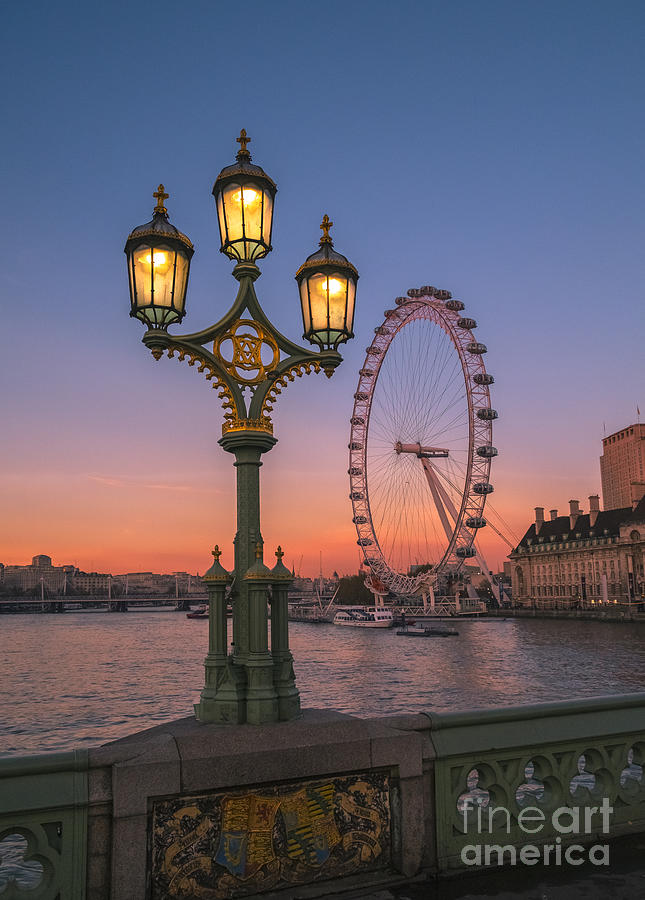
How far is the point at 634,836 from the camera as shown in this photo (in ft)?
17.0

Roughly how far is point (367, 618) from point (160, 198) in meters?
107

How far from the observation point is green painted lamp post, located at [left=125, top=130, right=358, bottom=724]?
211 inches

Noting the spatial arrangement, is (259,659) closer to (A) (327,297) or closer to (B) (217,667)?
(B) (217,667)

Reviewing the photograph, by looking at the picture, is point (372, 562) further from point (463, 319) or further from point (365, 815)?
point (365, 815)

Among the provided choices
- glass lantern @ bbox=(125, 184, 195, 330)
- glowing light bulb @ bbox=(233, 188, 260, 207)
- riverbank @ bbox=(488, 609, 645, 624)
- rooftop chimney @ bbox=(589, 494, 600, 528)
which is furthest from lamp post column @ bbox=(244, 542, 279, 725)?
rooftop chimney @ bbox=(589, 494, 600, 528)

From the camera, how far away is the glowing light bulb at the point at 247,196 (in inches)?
Result: 248

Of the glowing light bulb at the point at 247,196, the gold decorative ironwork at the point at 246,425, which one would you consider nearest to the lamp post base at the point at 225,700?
the gold decorative ironwork at the point at 246,425

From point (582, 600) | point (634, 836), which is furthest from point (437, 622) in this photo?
point (634, 836)

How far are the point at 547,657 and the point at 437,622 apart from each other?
194 ft

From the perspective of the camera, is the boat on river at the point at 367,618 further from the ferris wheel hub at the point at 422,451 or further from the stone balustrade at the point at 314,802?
the stone balustrade at the point at 314,802

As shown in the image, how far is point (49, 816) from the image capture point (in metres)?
3.95

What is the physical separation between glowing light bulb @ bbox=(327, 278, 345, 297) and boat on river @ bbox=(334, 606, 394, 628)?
335 feet

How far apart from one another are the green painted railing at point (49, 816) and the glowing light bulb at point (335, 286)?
4145 mm

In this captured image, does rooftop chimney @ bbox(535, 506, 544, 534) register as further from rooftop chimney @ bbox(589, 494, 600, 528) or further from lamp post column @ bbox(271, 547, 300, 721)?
lamp post column @ bbox(271, 547, 300, 721)
